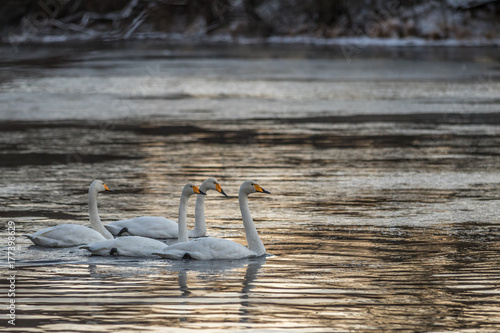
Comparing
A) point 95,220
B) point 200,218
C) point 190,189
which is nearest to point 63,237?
point 95,220

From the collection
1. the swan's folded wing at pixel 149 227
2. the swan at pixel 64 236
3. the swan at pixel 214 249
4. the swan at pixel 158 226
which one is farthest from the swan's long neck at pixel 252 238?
the swan at pixel 64 236

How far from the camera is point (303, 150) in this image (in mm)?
19047

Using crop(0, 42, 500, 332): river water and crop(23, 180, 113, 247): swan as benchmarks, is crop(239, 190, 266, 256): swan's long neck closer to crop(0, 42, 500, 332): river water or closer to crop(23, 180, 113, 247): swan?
crop(0, 42, 500, 332): river water

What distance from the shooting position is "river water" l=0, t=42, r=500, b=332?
7.60 meters

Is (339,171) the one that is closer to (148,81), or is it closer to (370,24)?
(148,81)

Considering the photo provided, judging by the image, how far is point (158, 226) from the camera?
36.6 feet

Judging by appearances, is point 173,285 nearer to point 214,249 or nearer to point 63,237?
point 214,249

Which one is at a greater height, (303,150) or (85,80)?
(85,80)

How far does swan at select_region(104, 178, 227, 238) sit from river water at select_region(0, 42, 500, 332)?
1.26 feet

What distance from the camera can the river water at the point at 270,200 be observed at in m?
7.60

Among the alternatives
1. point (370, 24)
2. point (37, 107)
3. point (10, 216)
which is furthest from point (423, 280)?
point (370, 24)

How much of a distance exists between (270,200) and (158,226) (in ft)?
9.08

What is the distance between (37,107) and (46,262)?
19.4 metres

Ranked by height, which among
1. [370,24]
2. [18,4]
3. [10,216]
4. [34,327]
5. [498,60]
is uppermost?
[370,24]
